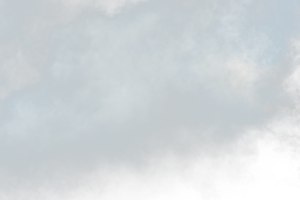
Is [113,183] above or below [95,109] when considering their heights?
below

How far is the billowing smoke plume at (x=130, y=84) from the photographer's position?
2.58m

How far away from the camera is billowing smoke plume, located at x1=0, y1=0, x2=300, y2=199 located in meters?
2.58

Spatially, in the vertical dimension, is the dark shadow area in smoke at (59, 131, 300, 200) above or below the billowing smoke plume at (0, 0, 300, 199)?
below

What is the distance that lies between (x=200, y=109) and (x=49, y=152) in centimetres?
170

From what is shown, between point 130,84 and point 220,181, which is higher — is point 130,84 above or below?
above

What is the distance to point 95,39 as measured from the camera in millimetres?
2857

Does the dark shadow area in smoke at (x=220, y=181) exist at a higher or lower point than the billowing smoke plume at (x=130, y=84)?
lower

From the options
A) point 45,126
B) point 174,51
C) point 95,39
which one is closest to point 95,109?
point 45,126

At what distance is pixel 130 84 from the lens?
2.79 metres

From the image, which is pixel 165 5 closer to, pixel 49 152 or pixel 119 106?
pixel 119 106

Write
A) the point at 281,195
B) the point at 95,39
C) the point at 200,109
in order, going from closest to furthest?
the point at 281,195
the point at 200,109
the point at 95,39

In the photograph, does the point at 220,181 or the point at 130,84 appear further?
the point at 130,84

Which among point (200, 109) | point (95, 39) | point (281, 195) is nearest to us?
point (281, 195)

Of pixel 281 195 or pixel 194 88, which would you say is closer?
pixel 281 195
